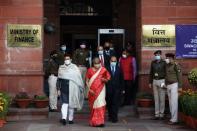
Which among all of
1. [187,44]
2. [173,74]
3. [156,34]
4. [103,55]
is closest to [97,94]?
[173,74]

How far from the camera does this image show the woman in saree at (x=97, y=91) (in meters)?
15.7

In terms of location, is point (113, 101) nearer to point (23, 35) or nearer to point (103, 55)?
point (103, 55)

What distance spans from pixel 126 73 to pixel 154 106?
6.36 ft

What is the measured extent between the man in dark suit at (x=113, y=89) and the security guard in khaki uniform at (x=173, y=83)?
1332 millimetres

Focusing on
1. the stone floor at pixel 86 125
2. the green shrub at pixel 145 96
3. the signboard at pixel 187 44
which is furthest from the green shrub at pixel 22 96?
the signboard at pixel 187 44

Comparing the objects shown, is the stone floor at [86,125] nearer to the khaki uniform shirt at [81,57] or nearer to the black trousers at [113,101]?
the black trousers at [113,101]

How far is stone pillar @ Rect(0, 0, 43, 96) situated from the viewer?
57.7 feet

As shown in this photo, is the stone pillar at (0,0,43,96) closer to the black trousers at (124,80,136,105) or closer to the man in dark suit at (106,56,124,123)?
the man in dark suit at (106,56,124,123)

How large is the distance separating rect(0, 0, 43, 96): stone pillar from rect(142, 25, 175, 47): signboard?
3119 millimetres

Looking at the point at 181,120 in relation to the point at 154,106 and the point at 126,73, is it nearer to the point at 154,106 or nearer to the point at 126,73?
the point at 154,106

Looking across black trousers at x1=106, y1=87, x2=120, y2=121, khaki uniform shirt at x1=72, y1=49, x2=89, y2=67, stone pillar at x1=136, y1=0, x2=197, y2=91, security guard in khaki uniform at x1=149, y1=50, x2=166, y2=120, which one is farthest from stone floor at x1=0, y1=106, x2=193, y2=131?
khaki uniform shirt at x1=72, y1=49, x2=89, y2=67

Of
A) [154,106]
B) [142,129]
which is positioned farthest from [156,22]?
[142,129]

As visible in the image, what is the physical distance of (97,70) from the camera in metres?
15.9

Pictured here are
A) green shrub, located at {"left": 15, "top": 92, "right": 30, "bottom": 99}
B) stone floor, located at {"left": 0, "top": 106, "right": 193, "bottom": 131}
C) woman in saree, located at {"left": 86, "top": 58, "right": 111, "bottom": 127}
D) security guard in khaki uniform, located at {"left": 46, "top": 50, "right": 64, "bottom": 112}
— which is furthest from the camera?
security guard in khaki uniform, located at {"left": 46, "top": 50, "right": 64, "bottom": 112}
